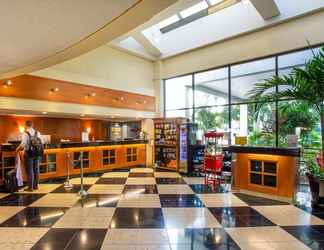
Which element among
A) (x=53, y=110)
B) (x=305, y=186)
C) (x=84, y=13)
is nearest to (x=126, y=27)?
(x=84, y=13)

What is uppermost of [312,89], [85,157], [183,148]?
[312,89]

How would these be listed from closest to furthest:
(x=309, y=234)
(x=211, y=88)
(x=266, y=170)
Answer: (x=309, y=234) → (x=266, y=170) → (x=211, y=88)

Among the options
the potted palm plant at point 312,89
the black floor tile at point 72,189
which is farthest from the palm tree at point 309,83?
the black floor tile at point 72,189

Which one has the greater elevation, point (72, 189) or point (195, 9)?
point (195, 9)

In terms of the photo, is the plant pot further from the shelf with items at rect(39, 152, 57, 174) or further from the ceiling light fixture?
the shelf with items at rect(39, 152, 57, 174)

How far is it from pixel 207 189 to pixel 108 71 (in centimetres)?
552

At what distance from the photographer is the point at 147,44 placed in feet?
30.3

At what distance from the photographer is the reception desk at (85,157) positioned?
20.2ft

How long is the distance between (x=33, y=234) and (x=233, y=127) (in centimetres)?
660

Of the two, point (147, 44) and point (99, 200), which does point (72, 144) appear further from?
point (147, 44)

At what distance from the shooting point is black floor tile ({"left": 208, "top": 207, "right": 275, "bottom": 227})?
3732 mm

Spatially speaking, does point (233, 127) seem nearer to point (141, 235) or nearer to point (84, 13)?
point (141, 235)

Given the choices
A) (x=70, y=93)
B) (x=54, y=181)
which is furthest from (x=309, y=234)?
(x=70, y=93)

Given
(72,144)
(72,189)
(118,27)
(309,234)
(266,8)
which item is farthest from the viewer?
(72,144)
